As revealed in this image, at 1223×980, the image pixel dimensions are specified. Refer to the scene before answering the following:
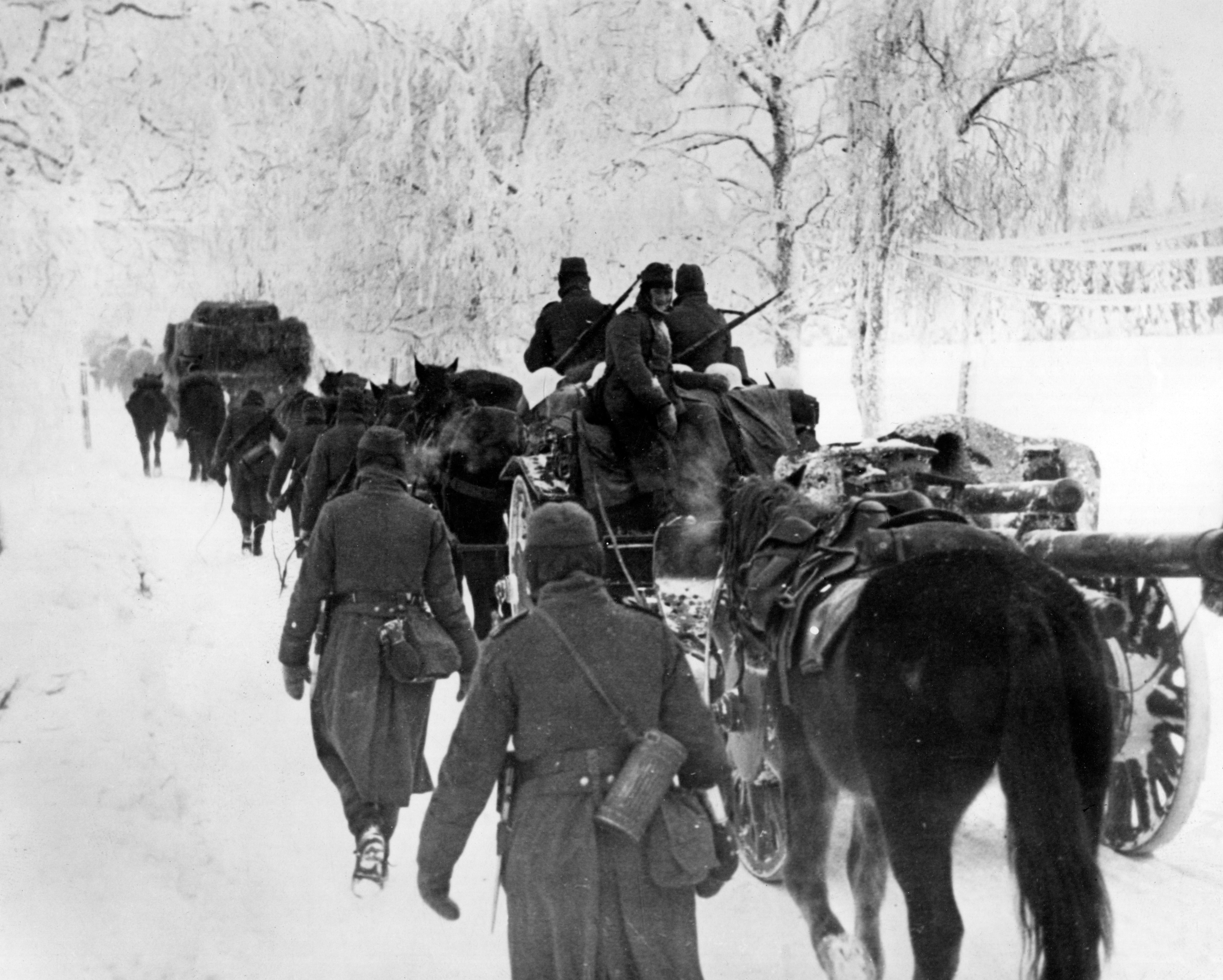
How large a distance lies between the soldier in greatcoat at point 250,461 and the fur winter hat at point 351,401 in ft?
1.07

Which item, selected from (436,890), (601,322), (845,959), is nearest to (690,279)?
(601,322)

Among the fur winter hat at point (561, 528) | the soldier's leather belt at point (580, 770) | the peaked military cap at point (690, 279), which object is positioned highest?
the peaked military cap at point (690, 279)

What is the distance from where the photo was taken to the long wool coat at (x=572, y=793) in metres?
2.70

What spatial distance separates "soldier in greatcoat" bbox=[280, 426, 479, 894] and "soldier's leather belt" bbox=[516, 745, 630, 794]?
1.70 meters

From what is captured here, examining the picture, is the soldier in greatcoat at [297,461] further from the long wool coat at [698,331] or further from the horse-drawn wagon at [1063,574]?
the horse-drawn wagon at [1063,574]

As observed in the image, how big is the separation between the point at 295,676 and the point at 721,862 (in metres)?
2.09

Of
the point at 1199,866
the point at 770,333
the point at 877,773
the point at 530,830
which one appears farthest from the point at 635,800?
the point at 770,333

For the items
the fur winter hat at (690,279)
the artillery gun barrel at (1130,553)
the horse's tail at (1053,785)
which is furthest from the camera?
the fur winter hat at (690,279)

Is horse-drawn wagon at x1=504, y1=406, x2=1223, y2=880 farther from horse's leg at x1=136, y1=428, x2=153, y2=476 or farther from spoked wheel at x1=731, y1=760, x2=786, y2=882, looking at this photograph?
horse's leg at x1=136, y1=428, x2=153, y2=476

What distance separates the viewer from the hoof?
3844 millimetres

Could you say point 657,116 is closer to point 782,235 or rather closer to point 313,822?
point 782,235

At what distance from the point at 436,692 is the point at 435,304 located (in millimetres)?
1740

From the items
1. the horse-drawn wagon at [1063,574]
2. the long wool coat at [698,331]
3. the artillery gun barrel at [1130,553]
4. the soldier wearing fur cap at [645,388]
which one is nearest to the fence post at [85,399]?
the soldier wearing fur cap at [645,388]

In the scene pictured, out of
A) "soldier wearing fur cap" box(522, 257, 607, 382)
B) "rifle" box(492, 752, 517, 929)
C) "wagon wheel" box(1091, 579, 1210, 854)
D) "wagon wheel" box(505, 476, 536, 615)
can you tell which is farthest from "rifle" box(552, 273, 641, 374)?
"rifle" box(492, 752, 517, 929)
